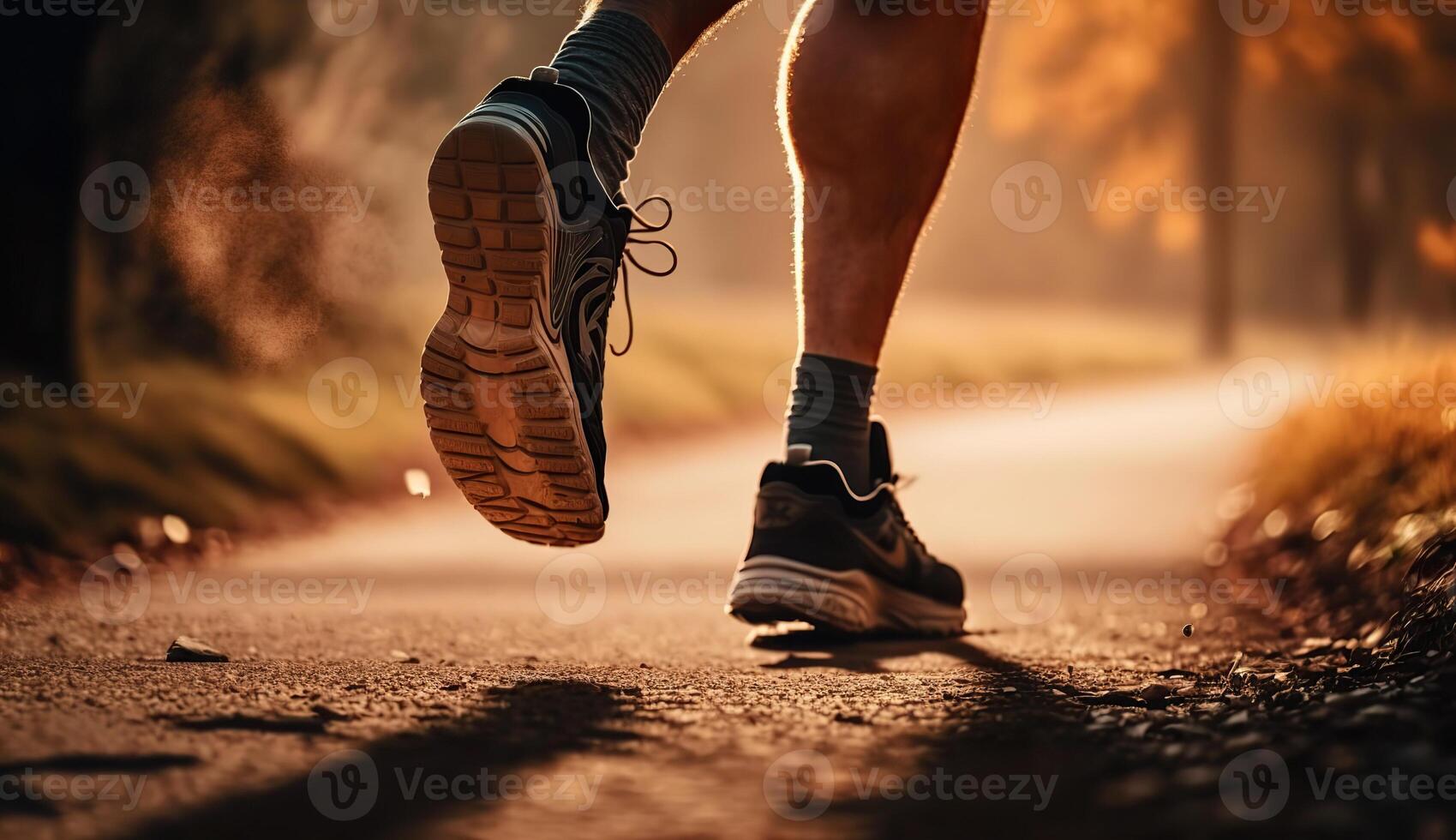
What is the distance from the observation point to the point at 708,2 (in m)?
1.98

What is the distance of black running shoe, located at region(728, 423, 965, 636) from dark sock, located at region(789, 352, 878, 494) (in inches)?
1.6

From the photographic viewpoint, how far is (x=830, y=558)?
190cm

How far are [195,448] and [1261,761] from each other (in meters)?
3.94

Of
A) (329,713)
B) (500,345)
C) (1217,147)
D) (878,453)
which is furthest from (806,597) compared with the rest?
(1217,147)

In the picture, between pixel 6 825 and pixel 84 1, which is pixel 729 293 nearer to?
pixel 84 1

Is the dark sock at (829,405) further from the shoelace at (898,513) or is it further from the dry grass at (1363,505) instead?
the dry grass at (1363,505)

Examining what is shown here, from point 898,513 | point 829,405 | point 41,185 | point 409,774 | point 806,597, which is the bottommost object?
point 409,774

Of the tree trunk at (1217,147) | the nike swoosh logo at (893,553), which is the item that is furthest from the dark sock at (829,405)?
the tree trunk at (1217,147)

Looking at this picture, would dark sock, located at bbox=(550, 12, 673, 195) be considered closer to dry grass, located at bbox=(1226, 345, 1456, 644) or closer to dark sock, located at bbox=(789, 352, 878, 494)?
dark sock, located at bbox=(789, 352, 878, 494)

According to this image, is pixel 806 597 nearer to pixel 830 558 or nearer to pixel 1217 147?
pixel 830 558

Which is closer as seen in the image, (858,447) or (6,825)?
(6,825)

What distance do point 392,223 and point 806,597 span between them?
214 inches

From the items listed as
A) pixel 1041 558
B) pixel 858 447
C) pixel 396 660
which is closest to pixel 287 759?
pixel 396 660

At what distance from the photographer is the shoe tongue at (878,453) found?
208 centimetres
